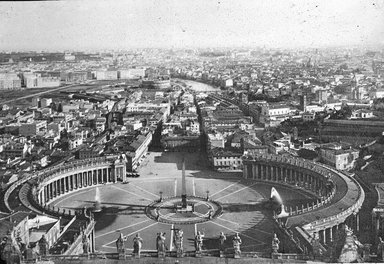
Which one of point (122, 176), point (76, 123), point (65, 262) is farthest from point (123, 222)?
point (76, 123)

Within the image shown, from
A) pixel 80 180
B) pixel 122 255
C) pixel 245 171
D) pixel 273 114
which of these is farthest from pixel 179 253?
pixel 273 114

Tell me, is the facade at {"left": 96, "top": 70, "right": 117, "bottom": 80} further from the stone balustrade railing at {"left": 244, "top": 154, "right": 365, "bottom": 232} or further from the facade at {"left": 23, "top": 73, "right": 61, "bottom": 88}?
the stone balustrade railing at {"left": 244, "top": 154, "right": 365, "bottom": 232}

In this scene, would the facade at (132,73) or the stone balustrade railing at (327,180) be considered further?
the facade at (132,73)

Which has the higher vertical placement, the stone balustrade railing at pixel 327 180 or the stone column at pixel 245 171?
the stone balustrade railing at pixel 327 180

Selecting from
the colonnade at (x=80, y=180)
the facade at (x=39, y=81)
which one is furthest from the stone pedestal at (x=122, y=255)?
the facade at (x=39, y=81)

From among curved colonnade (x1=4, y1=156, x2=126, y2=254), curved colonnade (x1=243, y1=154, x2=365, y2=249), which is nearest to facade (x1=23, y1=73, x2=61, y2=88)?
curved colonnade (x1=4, y1=156, x2=126, y2=254)

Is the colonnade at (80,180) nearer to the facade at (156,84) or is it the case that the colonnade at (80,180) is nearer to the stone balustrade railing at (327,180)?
the stone balustrade railing at (327,180)

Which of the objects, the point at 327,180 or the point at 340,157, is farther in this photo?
the point at 340,157

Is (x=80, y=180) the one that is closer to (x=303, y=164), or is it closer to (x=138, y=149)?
(x=138, y=149)
